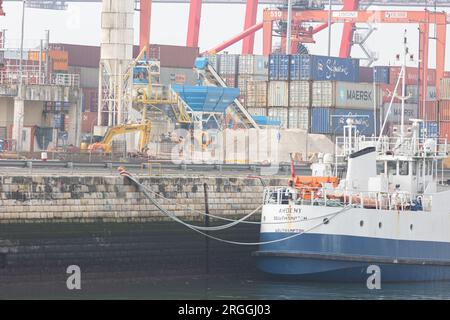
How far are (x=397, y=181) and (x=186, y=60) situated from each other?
4345 cm

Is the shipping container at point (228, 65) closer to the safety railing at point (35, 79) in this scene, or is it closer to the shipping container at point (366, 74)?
the shipping container at point (366, 74)

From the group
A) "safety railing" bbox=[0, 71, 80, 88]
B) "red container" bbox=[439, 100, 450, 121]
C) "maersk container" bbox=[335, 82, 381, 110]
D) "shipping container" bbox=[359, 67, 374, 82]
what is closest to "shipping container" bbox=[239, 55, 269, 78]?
"shipping container" bbox=[359, 67, 374, 82]

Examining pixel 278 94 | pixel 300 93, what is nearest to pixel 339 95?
pixel 300 93

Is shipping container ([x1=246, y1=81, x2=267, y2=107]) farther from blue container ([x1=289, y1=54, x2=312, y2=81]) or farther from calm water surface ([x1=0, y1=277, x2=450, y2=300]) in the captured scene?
calm water surface ([x1=0, y1=277, x2=450, y2=300])

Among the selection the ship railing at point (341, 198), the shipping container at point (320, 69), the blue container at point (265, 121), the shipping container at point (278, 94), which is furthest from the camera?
the shipping container at point (320, 69)

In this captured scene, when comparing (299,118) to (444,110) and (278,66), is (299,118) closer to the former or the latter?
(278,66)

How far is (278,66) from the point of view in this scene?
71312mm

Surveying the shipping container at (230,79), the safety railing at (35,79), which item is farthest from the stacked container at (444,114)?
the safety railing at (35,79)

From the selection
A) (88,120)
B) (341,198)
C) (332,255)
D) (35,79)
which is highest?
(35,79)

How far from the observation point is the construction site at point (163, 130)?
38062 mm

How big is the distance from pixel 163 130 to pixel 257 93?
222 inches

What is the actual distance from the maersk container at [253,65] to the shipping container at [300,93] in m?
8.91

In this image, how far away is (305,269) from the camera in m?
39.7
